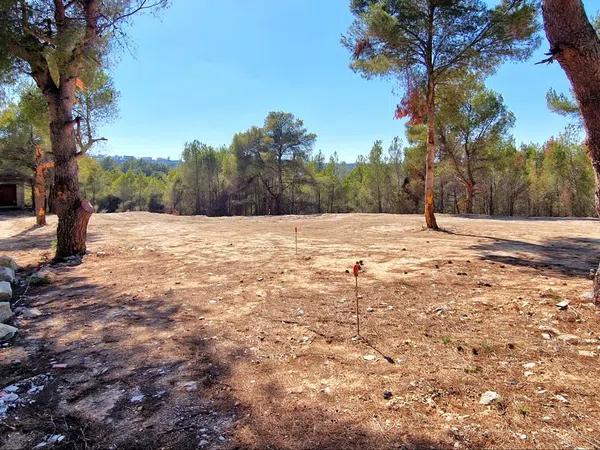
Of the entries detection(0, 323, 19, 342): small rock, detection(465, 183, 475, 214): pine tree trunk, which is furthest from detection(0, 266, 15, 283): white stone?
detection(465, 183, 475, 214): pine tree trunk

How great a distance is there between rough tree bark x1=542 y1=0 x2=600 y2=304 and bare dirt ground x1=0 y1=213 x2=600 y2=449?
1329 millimetres

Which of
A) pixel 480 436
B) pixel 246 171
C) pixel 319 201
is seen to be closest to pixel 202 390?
pixel 480 436

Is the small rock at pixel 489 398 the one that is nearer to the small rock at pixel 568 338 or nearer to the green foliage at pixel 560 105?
the small rock at pixel 568 338

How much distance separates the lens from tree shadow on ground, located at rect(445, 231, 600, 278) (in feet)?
18.0

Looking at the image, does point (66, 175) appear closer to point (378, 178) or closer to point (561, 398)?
point (561, 398)

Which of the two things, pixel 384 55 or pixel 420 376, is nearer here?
pixel 420 376

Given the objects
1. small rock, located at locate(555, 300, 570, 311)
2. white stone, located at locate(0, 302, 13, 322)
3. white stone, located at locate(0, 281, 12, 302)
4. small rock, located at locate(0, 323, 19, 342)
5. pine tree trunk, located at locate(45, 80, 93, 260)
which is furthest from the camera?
pine tree trunk, located at locate(45, 80, 93, 260)

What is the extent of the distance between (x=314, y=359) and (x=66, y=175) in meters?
→ 7.09

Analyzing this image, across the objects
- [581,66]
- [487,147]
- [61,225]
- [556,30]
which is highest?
[487,147]

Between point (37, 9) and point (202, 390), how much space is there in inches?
322

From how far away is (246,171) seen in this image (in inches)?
1277

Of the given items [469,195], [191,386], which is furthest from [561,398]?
[469,195]

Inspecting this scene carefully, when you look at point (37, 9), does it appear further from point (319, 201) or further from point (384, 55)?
point (319, 201)

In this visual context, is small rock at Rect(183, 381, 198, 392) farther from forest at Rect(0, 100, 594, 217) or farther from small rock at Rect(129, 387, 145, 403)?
forest at Rect(0, 100, 594, 217)
